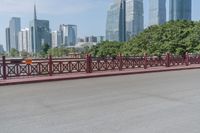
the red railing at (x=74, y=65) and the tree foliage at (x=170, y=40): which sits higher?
the tree foliage at (x=170, y=40)

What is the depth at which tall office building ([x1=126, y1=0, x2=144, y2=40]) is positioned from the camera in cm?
13325

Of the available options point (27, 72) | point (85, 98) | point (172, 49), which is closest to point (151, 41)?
point (172, 49)

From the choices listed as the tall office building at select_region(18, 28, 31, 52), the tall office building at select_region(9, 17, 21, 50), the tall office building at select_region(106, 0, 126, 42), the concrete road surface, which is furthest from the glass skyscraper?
the concrete road surface

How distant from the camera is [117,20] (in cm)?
12438

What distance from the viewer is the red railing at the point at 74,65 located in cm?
1562

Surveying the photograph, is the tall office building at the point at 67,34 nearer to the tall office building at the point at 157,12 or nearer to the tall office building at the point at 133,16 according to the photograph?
the tall office building at the point at 133,16

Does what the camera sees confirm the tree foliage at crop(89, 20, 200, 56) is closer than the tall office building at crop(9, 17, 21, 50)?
Yes

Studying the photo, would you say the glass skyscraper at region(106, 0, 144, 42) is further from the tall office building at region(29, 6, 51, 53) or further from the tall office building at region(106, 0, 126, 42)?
the tall office building at region(29, 6, 51, 53)

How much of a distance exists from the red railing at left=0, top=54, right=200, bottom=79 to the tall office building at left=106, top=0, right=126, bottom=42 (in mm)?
99718

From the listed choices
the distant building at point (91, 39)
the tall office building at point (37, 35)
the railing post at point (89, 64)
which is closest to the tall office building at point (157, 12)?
the distant building at point (91, 39)

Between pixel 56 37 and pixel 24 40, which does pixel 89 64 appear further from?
pixel 56 37

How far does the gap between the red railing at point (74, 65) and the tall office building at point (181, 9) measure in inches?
3947

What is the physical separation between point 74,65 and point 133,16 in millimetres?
119799

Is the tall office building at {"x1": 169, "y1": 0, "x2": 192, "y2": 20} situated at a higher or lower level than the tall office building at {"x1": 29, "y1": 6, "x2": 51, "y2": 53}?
higher
